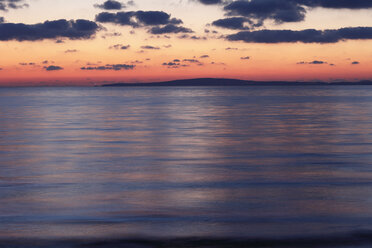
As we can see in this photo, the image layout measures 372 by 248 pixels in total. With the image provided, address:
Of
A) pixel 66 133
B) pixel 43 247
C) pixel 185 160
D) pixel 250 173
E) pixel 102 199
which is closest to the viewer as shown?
pixel 43 247

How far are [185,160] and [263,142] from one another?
6.00m

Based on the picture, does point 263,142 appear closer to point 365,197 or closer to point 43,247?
point 365,197

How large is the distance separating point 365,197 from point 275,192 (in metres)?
1.94

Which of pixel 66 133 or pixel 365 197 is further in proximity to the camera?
pixel 66 133

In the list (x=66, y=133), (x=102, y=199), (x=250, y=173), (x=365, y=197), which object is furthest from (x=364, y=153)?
(x=66, y=133)

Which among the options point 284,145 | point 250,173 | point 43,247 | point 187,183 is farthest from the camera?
point 284,145

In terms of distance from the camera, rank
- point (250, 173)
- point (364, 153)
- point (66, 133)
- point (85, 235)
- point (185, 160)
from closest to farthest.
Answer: point (85, 235) → point (250, 173) → point (185, 160) → point (364, 153) → point (66, 133)

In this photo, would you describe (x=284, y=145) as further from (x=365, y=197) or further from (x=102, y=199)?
(x=102, y=199)

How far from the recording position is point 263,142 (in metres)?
22.4

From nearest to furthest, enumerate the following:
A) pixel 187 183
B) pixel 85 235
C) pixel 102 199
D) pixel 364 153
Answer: pixel 85 235 < pixel 102 199 < pixel 187 183 < pixel 364 153

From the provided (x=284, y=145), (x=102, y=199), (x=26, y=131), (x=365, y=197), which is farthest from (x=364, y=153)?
(x=26, y=131)

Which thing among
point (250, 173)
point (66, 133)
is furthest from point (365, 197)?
point (66, 133)

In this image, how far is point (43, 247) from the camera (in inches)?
314

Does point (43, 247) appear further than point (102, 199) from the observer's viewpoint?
No
